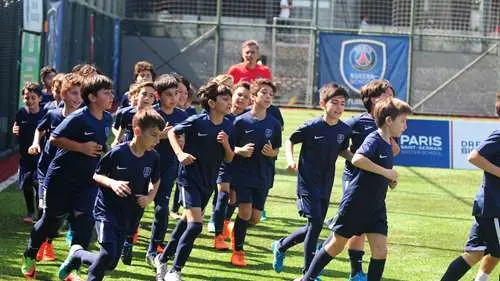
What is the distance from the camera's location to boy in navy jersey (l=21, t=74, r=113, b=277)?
26.6 feet

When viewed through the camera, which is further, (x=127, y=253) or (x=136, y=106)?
(x=136, y=106)

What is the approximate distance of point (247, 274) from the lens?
9.31 metres

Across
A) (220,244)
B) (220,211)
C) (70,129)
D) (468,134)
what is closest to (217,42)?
(468,134)

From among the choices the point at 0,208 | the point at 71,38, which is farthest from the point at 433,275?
the point at 71,38

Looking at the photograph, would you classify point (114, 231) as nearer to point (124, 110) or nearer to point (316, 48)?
point (124, 110)

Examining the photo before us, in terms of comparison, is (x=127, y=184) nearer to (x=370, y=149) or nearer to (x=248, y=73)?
(x=370, y=149)

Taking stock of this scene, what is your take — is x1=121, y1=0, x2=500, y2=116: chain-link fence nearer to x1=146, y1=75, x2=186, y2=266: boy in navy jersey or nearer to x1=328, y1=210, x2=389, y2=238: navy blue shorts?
x1=146, y1=75, x2=186, y2=266: boy in navy jersey

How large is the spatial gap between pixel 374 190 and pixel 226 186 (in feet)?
10.4

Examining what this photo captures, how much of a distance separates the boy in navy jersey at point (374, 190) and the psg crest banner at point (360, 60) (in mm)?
24641

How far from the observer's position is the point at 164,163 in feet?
32.3

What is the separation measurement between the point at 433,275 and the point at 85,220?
144 inches

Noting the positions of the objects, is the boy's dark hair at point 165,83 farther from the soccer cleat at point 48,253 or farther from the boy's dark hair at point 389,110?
the boy's dark hair at point 389,110

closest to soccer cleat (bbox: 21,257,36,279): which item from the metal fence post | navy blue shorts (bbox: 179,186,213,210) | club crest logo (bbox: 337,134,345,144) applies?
navy blue shorts (bbox: 179,186,213,210)

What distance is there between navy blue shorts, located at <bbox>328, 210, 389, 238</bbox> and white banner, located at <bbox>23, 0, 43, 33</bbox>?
9.97 meters
